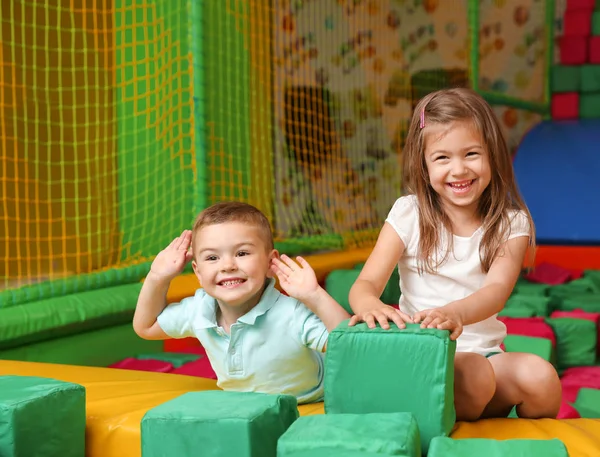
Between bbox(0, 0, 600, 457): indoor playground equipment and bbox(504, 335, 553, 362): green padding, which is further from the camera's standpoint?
bbox(504, 335, 553, 362): green padding

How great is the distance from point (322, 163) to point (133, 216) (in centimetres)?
165

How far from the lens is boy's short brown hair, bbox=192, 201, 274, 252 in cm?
174

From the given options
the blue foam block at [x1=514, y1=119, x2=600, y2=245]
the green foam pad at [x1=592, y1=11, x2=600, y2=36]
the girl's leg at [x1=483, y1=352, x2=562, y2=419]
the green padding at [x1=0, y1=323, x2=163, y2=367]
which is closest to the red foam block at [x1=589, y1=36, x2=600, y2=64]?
the green foam pad at [x1=592, y1=11, x2=600, y2=36]

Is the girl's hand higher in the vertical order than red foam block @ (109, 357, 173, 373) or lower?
higher

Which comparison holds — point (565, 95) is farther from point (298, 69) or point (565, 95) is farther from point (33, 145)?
point (33, 145)

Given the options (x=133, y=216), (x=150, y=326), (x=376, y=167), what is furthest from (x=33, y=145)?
(x=376, y=167)

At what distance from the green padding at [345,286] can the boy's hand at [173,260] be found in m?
1.65

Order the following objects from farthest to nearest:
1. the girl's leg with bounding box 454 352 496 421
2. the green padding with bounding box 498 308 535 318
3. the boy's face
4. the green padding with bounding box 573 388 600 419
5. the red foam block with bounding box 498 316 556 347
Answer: the green padding with bounding box 498 308 535 318
the red foam block with bounding box 498 316 556 347
the green padding with bounding box 573 388 600 419
the boy's face
the girl's leg with bounding box 454 352 496 421

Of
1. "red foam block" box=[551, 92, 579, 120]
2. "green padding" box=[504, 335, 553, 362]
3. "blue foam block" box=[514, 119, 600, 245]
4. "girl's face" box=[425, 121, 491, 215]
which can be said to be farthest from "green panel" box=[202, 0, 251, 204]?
"red foam block" box=[551, 92, 579, 120]

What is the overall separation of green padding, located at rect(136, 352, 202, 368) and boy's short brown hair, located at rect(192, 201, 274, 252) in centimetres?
96

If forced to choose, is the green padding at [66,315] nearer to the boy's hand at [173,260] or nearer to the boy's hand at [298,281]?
the boy's hand at [173,260]

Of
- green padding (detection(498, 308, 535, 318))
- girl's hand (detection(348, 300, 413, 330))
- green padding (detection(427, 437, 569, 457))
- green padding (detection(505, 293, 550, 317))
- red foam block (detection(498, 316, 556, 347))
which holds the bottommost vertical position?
green padding (detection(505, 293, 550, 317))

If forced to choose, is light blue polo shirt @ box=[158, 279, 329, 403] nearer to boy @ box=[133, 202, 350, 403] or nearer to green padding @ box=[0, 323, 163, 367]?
boy @ box=[133, 202, 350, 403]

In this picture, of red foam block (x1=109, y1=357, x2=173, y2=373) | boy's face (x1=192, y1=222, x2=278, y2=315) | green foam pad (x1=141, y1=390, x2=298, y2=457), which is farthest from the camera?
red foam block (x1=109, y1=357, x2=173, y2=373)
